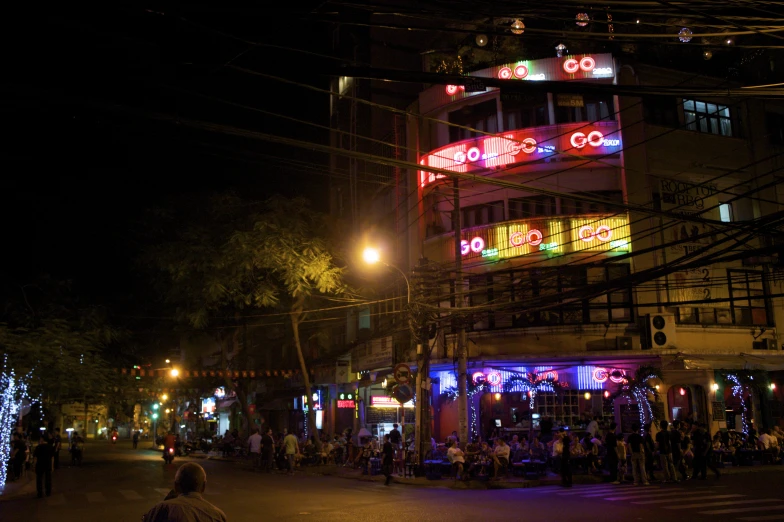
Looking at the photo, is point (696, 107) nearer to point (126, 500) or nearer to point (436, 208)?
point (436, 208)

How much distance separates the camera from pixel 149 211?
94.9 ft

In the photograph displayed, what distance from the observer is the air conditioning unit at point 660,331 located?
2616cm

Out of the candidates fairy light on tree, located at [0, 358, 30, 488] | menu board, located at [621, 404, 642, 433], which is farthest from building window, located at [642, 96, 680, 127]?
fairy light on tree, located at [0, 358, 30, 488]

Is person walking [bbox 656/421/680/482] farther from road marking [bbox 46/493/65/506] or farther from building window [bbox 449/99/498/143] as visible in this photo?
road marking [bbox 46/493/65/506]

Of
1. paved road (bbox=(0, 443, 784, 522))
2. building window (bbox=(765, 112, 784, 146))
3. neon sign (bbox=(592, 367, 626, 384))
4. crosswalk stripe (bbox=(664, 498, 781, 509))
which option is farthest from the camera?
building window (bbox=(765, 112, 784, 146))

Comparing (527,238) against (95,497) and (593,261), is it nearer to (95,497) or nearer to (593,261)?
(593,261)

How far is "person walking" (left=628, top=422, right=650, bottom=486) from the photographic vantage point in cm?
1931

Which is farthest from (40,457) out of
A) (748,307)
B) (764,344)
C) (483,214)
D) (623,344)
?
(764,344)

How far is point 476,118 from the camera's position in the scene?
2964cm

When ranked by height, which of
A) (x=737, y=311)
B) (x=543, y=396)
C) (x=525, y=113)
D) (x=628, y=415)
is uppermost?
(x=525, y=113)

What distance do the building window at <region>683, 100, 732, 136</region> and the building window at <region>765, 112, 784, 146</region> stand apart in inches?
86.9

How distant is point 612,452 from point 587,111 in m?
14.3

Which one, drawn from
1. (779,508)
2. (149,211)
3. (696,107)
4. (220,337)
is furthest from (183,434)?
(779,508)

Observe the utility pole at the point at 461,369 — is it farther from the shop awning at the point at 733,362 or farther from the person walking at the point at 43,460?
the person walking at the point at 43,460
